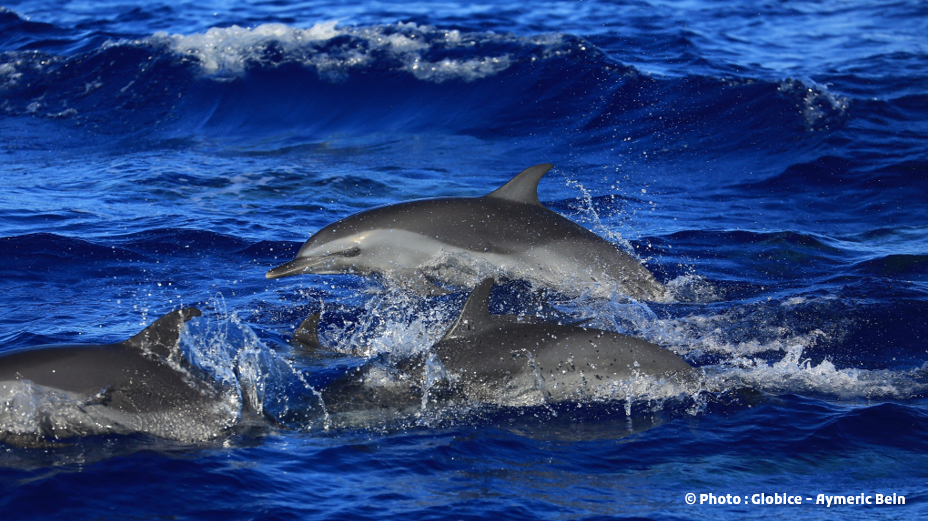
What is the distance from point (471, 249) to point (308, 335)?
203 cm

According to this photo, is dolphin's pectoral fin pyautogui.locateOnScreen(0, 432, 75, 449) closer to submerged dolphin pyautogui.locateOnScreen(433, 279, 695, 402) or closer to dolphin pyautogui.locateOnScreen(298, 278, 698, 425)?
dolphin pyautogui.locateOnScreen(298, 278, 698, 425)

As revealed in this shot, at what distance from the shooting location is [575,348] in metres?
6.68

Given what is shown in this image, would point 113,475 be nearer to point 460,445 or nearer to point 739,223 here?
point 460,445

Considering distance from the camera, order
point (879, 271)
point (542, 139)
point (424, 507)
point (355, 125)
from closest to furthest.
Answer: point (424, 507) < point (879, 271) < point (542, 139) < point (355, 125)

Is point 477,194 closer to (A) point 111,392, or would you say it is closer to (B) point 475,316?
(B) point 475,316

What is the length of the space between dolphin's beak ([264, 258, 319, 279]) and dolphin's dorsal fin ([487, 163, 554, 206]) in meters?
1.87

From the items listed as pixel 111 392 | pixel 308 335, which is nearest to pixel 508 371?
pixel 308 335

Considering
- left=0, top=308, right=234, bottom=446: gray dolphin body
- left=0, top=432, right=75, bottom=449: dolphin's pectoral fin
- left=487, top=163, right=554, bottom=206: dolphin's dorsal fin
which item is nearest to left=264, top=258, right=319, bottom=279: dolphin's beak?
left=487, top=163, right=554, bottom=206: dolphin's dorsal fin

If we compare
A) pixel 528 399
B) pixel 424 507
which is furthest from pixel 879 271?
pixel 424 507

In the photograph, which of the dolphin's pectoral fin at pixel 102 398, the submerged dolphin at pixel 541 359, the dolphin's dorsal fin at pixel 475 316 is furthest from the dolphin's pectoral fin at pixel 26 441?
the dolphin's dorsal fin at pixel 475 316

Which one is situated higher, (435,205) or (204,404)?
(435,205)

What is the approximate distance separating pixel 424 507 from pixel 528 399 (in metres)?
1.53

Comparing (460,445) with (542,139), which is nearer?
(460,445)

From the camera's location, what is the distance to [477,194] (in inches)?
541
